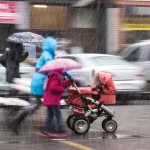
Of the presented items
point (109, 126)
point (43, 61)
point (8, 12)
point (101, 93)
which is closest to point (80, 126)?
point (109, 126)

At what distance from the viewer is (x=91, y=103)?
10.6m

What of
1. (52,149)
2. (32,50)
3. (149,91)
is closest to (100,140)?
(52,149)

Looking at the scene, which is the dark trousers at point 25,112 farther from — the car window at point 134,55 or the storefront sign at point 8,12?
the storefront sign at point 8,12

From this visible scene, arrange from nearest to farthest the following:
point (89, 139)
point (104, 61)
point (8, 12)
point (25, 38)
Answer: point (89, 139) < point (25, 38) < point (104, 61) < point (8, 12)

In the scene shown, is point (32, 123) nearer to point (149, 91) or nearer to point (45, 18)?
point (149, 91)

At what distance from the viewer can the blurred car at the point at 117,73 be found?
52.1ft

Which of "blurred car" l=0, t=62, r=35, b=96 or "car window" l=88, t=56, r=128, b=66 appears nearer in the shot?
"blurred car" l=0, t=62, r=35, b=96

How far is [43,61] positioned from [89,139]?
5.09 feet

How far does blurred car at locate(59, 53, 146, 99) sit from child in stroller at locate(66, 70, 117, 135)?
503 centimetres

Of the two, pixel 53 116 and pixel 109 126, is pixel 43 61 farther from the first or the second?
pixel 109 126

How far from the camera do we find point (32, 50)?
2350 centimetres

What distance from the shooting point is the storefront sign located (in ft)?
85.4

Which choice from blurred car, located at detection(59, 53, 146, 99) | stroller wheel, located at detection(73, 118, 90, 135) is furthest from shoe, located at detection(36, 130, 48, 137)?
blurred car, located at detection(59, 53, 146, 99)

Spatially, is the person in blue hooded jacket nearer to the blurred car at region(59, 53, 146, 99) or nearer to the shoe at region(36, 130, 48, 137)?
the shoe at region(36, 130, 48, 137)
